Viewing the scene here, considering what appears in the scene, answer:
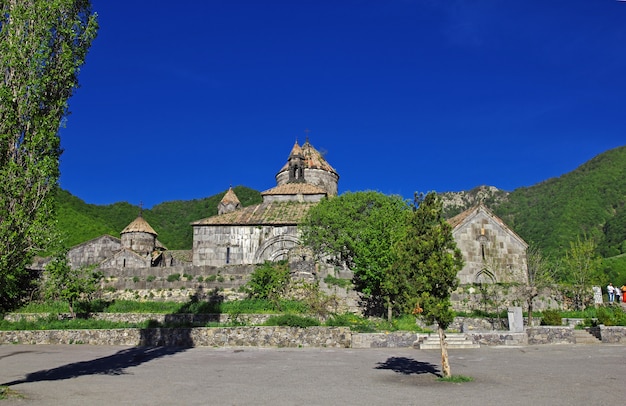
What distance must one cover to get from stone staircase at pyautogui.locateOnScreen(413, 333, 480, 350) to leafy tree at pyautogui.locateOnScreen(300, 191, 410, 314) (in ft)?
15.6

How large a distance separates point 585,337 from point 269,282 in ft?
47.3

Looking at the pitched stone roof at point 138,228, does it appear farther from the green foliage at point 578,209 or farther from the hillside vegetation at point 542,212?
the green foliage at point 578,209

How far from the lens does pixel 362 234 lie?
27.0 m

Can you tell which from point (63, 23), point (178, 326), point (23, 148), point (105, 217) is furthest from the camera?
point (105, 217)

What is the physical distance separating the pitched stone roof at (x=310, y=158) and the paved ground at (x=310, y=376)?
28.2 m

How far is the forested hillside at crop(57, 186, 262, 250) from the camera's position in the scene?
A: 57094 millimetres

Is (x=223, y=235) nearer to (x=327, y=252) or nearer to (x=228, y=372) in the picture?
(x=327, y=252)

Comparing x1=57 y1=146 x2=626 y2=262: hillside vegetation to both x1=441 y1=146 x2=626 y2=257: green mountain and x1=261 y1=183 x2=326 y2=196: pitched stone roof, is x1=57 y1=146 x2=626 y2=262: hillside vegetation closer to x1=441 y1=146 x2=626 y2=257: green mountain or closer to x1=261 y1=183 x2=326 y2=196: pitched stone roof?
x1=441 y1=146 x2=626 y2=257: green mountain

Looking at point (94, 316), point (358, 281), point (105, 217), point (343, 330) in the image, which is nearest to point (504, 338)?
point (343, 330)

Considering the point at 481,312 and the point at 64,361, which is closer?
the point at 64,361

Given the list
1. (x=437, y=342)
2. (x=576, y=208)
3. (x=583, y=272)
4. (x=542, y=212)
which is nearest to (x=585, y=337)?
(x=437, y=342)

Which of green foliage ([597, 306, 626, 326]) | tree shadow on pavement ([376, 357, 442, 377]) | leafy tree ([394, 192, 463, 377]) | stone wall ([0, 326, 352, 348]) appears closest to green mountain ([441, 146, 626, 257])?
green foliage ([597, 306, 626, 326])

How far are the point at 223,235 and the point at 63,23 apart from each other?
24.7 meters

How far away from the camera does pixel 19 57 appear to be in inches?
382
